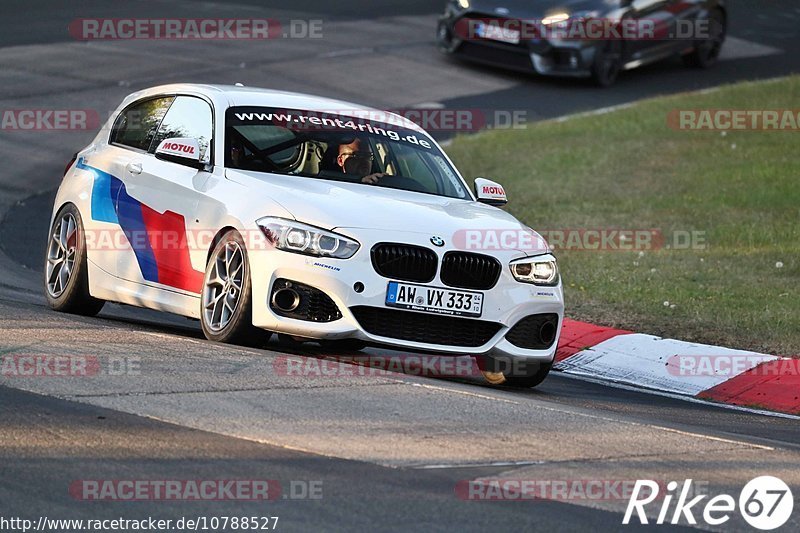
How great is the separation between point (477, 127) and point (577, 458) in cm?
1506

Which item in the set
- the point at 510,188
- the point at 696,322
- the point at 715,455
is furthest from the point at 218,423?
the point at 510,188

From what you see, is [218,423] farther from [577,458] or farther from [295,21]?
[295,21]

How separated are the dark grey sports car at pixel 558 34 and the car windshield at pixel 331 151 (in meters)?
13.6

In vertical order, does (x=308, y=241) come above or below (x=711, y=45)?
below

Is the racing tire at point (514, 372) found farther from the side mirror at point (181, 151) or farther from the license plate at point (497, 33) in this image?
the license plate at point (497, 33)

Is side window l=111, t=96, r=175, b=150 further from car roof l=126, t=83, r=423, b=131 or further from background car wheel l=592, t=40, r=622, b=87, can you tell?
background car wheel l=592, t=40, r=622, b=87

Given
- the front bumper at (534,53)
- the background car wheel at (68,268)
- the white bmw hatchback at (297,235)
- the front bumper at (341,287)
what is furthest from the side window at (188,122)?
the front bumper at (534,53)

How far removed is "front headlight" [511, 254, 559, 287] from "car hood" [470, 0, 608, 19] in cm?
1460

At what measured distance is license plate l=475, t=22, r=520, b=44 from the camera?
24.0 m

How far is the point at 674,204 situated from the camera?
57.7ft

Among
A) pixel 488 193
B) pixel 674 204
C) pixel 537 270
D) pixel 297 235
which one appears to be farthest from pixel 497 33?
pixel 297 235

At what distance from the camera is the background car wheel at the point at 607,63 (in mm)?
24484

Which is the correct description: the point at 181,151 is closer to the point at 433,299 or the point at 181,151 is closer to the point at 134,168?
the point at 134,168

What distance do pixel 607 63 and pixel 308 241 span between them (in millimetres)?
16574
